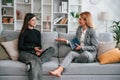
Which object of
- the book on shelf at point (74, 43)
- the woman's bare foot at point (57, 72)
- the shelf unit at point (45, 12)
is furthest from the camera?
the shelf unit at point (45, 12)

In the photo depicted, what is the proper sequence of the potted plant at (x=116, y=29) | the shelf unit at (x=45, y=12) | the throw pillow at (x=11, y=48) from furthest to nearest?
the shelf unit at (x=45, y=12) → the potted plant at (x=116, y=29) → the throw pillow at (x=11, y=48)

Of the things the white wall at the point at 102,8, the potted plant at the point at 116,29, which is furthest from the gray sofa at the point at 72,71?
the white wall at the point at 102,8

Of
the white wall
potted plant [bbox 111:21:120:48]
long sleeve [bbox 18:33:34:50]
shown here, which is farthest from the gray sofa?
the white wall

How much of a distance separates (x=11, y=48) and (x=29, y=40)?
1.04 feet

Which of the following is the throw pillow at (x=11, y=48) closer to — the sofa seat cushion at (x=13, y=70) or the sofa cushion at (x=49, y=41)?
the sofa seat cushion at (x=13, y=70)

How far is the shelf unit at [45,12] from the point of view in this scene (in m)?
5.82

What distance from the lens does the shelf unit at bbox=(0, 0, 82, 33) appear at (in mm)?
5820

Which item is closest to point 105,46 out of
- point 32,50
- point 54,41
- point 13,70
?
point 54,41

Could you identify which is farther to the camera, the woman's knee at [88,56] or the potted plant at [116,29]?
the potted plant at [116,29]

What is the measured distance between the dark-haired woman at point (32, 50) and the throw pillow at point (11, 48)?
0.08m

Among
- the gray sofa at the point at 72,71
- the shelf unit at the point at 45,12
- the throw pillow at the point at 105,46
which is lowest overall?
the gray sofa at the point at 72,71

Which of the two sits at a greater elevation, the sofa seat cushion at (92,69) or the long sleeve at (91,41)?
the long sleeve at (91,41)

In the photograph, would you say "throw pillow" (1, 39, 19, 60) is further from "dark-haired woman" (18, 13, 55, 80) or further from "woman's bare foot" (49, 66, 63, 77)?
"woman's bare foot" (49, 66, 63, 77)

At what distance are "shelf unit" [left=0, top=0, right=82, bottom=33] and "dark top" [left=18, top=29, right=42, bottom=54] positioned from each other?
2.24 m
